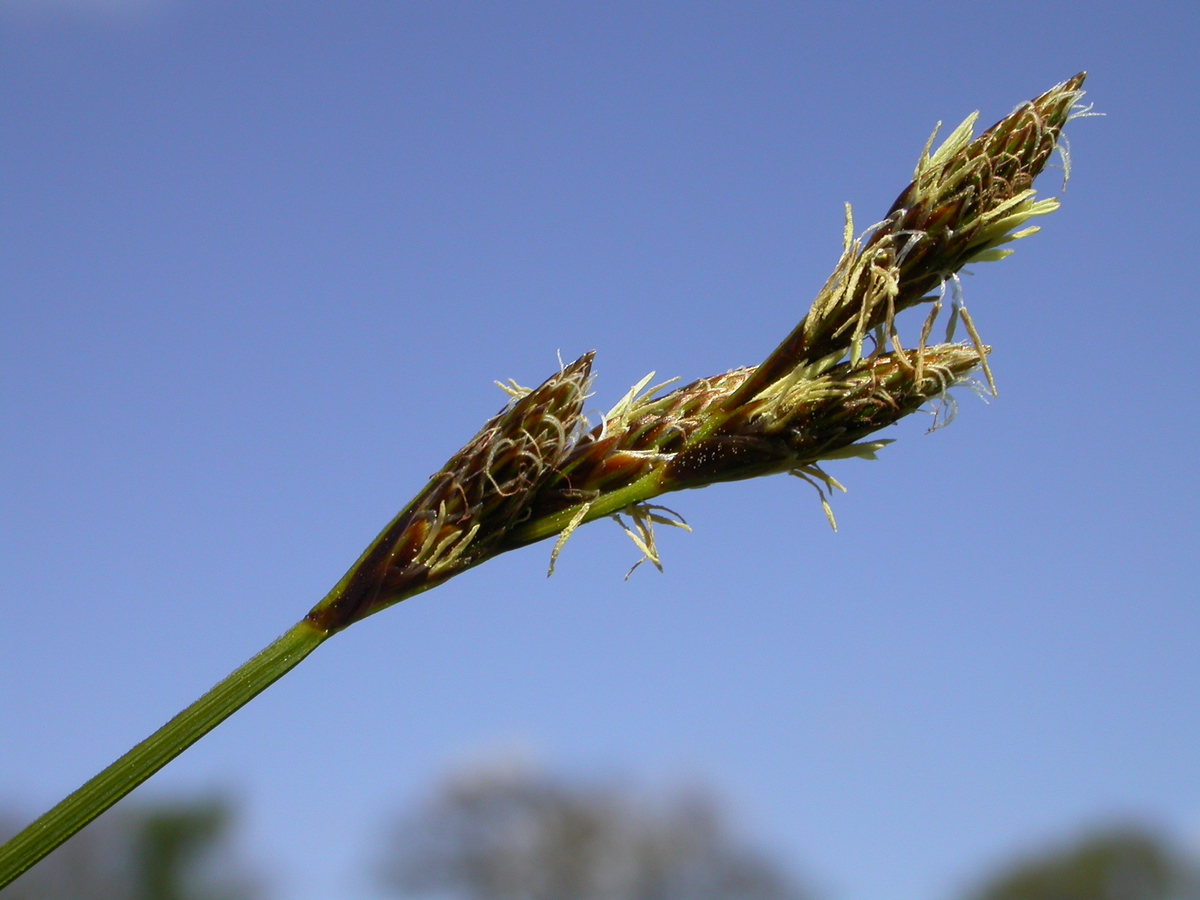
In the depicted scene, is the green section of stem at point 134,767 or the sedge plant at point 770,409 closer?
the green section of stem at point 134,767

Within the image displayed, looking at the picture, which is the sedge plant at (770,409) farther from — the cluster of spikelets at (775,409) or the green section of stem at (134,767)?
the green section of stem at (134,767)

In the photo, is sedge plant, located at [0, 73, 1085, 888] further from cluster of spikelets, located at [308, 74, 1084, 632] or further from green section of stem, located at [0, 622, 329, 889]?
green section of stem, located at [0, 622, 329, 889]

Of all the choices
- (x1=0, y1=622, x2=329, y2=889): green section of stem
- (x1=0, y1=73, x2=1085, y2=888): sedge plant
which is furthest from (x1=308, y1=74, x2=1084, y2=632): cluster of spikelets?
(x1=0, y1=622, x2=329, y2=889): green section of stem

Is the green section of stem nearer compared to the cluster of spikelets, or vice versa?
the green section of stem

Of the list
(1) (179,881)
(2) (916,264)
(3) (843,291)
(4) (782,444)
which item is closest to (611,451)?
(4) (782,444)

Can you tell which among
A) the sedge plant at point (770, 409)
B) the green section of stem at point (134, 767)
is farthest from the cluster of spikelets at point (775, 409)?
the green section of stem at point (134, 767)
